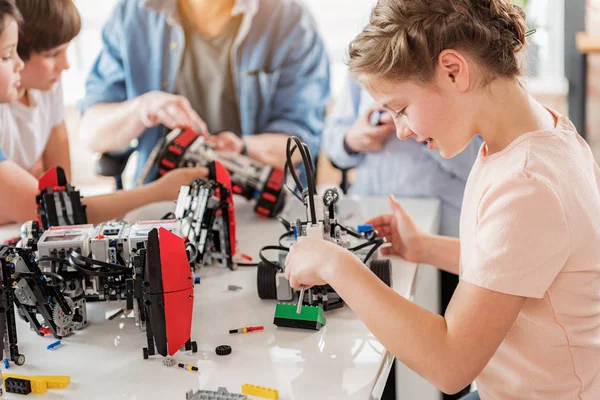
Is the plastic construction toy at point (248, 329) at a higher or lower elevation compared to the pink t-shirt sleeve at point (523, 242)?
lower

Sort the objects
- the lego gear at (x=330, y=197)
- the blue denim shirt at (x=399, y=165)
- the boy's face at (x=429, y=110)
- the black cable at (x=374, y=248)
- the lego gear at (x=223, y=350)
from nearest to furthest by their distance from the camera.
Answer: the boy's face at (x=429, y=110)
the lego gear at (x=223, y=350)
the lego gear at (x=330, y=197)
the black cable at (x=374, y=248)
the blue denim shirt at (x=399, y=165)

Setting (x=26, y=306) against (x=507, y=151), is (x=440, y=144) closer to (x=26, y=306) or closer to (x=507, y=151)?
(x=507, y=151)

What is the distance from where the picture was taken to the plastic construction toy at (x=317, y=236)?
41.8 inches

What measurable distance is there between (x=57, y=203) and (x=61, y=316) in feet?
1.18

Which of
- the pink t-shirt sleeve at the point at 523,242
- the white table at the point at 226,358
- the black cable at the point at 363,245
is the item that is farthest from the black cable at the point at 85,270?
the pink t-shirt sleeve at the point at 523,242

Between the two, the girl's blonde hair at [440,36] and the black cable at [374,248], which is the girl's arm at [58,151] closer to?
the black cable at [374,248]

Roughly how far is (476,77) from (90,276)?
688mm

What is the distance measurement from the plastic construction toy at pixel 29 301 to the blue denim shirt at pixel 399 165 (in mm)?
1189

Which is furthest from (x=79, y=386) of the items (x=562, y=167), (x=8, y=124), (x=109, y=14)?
(x=109, y=14)

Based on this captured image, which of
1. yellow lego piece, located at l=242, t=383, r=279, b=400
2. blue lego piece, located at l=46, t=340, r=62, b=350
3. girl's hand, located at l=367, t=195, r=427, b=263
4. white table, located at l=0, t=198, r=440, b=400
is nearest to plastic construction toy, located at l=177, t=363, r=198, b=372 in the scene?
white table, located at l=0, t=198, r=440, b=400

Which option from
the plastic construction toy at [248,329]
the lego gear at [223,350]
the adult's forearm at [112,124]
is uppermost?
the adult's forearm at [112,124]

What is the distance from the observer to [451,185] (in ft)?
6.65

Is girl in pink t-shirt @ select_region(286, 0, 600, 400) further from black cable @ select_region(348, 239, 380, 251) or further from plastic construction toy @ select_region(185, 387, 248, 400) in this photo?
black cable @ select_region(348, 239, 380, 251)

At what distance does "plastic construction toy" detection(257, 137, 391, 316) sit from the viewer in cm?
106
